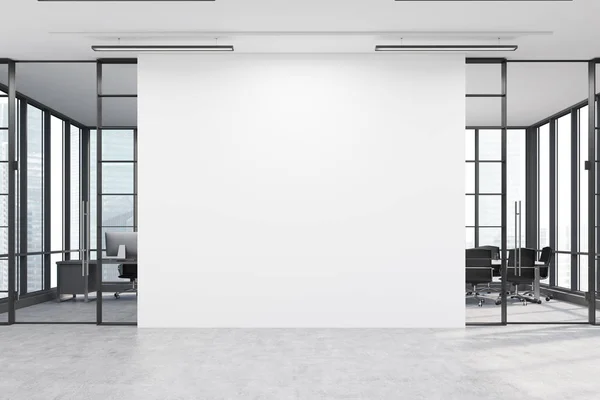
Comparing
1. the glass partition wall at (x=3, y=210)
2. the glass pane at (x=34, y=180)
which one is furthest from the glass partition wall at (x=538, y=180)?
the glass pane at (x=34, y=180)

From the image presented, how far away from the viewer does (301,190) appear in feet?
26.4

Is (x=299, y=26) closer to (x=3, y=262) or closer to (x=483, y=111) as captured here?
(x=3, y=262)

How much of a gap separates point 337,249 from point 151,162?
9.10ft

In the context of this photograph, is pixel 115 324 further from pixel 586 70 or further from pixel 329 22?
pixel 586 70

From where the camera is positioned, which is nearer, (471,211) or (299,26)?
(299,26)

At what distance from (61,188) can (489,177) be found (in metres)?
9.84

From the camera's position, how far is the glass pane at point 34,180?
11.3 m

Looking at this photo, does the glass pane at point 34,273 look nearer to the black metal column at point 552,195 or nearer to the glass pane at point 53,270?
the glass pane at point 53,270

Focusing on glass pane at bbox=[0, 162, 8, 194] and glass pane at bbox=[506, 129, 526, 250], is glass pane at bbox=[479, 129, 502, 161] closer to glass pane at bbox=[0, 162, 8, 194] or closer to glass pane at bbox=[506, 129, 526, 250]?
glass pane at bbox=[506, 129, 526, 250]

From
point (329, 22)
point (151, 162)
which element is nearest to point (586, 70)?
point (329, 22)

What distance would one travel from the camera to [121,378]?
217 inches

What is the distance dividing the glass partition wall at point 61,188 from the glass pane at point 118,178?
2cm

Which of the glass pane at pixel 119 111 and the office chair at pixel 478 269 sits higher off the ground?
the glass pane at pixel 119 111

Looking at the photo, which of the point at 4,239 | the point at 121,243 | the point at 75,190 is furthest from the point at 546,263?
the point at 75,190
